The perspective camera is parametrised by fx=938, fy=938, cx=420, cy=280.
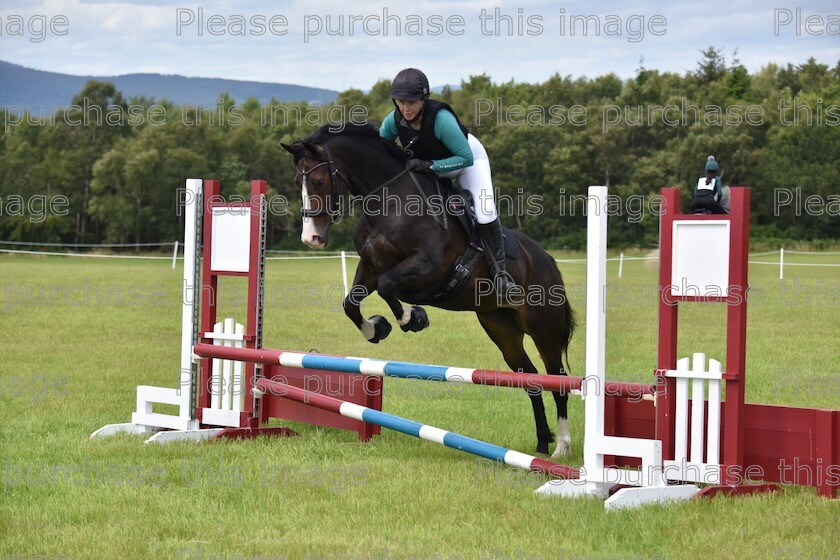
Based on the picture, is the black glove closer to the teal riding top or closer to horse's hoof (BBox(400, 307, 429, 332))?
the teal riding top

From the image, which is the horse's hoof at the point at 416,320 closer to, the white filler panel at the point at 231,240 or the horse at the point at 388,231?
the horse at the point at 388,231

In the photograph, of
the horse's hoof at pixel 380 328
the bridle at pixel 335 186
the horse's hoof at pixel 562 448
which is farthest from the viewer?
the horse's hoof at pixel 562 448

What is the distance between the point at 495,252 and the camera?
5191 millimetres

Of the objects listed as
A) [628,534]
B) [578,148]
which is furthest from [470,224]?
[578,148]

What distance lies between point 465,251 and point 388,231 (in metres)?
0.47

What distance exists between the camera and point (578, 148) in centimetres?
3700

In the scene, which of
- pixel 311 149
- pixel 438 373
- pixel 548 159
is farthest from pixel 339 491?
pixel 548 159

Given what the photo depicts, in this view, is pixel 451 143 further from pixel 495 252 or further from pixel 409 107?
pixel 495 252

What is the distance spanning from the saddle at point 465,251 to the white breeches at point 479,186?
35 millimetres

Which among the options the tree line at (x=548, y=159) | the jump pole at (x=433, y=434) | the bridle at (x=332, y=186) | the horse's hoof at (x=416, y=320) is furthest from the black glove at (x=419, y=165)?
the tree line at (x=548, y=159)

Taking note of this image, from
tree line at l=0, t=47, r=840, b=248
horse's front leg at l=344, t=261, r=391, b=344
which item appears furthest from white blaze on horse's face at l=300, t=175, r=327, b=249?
tree line at l=0, t=47, r=840, b=248

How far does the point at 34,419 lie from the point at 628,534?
4245 mm

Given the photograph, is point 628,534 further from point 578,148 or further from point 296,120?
point 296,120

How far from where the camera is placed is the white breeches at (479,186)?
5160 mm
